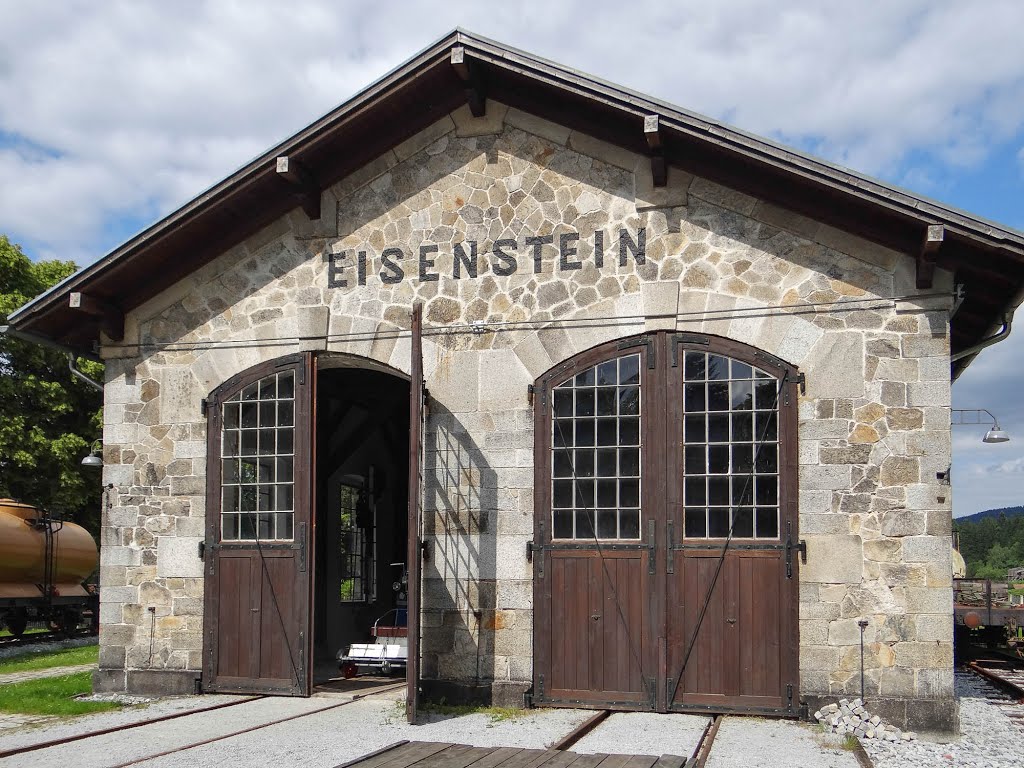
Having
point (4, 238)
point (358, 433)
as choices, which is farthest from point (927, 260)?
point (4, 238)

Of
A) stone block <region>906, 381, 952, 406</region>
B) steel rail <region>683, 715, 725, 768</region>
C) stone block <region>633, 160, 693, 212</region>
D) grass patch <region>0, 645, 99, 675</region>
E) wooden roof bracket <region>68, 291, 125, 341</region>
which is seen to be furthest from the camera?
grass patch <region>0, 645, 99, 675</region>

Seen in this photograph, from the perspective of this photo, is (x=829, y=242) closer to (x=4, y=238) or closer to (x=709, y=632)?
(x=709, y=632)

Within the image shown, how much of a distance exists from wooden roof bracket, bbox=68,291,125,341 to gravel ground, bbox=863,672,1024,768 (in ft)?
25.6

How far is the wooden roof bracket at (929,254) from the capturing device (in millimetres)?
7934

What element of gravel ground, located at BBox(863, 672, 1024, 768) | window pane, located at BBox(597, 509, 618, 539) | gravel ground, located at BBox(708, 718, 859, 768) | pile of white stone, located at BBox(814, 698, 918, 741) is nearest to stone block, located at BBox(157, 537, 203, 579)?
window pane, located at BBox(597, 509, 618, 539)

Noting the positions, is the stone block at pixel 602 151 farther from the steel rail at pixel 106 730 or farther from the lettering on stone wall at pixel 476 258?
the steel rail at pixel 106 730

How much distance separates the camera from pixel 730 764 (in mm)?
6797

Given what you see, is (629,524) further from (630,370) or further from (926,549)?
(926,549)

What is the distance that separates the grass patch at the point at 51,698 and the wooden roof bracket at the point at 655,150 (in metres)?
6.66

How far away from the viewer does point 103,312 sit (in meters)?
10.4

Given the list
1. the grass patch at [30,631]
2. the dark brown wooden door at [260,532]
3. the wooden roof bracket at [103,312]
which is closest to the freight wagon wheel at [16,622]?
the grass patch at [30,631]

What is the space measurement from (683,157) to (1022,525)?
164ft

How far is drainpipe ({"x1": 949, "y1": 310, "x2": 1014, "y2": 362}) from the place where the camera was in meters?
8.85

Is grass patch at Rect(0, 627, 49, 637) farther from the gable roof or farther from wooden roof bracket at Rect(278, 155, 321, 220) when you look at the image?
wooden roof bracket at Rect(278, 155, 321, 220)
